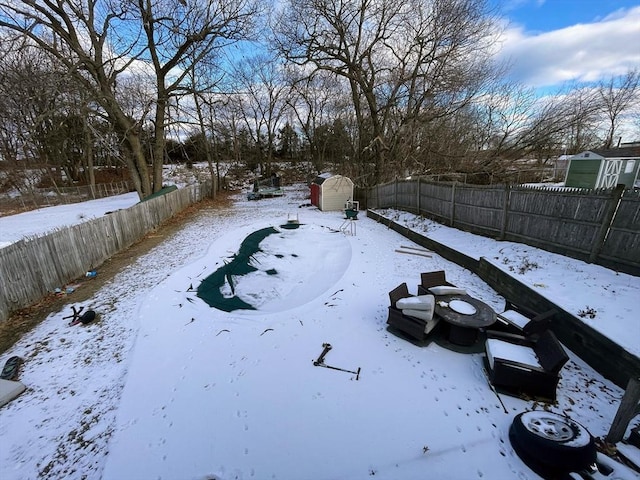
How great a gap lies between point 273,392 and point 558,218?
627 cm

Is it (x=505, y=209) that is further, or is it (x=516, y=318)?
(x=505, y=209)

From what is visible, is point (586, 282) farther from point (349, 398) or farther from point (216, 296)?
point (216, 296)

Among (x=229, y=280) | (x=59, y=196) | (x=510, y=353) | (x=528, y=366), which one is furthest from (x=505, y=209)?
(x=59, y=196)

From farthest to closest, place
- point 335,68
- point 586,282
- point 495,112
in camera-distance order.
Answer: point 335,68, point 495,112, point 586,282

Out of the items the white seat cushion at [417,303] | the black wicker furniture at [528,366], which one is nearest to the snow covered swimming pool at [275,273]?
the white seat cushion at [417,303]

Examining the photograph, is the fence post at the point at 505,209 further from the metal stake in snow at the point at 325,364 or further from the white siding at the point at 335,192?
the white siding at the point at 335,192

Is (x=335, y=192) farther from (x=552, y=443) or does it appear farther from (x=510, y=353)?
(x=552, y=443)

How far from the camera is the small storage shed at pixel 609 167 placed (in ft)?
47.8

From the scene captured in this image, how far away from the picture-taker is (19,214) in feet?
53.1

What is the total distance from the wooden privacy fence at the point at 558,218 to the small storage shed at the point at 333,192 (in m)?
7.23

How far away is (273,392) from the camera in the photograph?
11.1 feet

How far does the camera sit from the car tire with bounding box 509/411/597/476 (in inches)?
88.7

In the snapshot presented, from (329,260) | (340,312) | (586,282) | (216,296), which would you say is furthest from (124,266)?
(586,282)

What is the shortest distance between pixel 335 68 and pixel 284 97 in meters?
13.7
